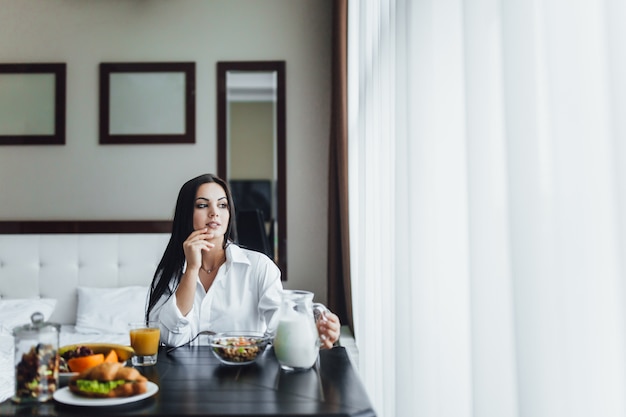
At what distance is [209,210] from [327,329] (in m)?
0.64

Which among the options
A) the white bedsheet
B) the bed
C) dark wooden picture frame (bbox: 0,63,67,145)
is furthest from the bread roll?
dark wooden picture frame (bbox: 0,63,67,145)

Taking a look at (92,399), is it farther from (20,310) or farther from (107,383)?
(20,310)

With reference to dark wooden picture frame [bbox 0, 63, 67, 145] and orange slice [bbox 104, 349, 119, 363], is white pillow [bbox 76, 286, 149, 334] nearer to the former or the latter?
dark wooden picture frame [bbox 0, 63, 67, 145]

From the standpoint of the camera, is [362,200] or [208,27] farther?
[208,27]

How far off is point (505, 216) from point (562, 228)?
0.19 metres

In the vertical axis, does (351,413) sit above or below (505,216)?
below

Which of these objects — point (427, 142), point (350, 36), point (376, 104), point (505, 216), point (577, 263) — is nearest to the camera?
point (577, 263)

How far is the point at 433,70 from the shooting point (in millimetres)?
1075

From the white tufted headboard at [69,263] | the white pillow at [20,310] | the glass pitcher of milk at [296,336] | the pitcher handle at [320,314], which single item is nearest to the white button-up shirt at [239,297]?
the pitcher handle at [320,314]

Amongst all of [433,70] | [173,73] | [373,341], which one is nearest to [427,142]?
[433,70]

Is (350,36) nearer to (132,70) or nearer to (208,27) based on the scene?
(208,27)

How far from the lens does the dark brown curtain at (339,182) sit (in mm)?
2727

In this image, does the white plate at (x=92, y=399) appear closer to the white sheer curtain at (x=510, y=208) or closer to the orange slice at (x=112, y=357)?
the orange slice at (x=112, y=357)

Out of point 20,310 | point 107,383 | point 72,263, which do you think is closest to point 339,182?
point 72,263
